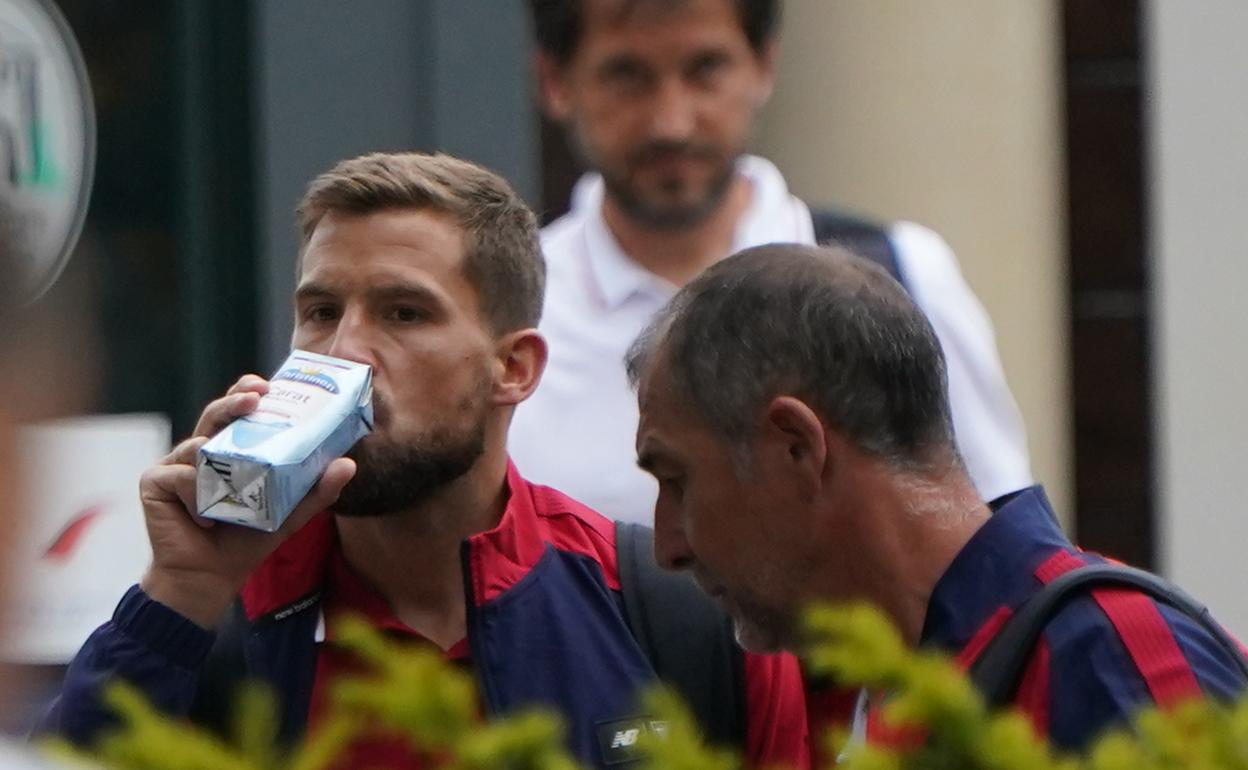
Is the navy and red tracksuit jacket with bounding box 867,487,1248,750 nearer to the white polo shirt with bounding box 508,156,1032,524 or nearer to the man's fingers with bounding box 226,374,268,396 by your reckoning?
the man's fingers with bounding box 226,374,268,396

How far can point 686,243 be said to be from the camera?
4.19 metres

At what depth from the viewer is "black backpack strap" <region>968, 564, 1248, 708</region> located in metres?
2.60

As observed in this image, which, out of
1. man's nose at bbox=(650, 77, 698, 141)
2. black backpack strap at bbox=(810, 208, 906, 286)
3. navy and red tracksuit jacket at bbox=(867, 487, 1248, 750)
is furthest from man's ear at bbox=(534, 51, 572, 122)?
navy and red tracksuit jacket at bbox=(867, 487, 1248, 750)

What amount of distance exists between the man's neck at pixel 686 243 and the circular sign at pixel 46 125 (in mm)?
1592

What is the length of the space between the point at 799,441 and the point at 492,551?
2.18ft

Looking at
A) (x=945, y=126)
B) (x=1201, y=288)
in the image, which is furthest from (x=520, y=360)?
(x=1201, y=288)

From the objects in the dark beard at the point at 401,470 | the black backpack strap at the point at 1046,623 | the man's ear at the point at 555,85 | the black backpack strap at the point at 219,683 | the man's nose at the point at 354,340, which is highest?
the man's ear at the point at 555,85

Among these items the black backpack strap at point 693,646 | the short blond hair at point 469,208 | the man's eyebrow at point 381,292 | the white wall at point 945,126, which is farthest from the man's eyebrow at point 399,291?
the white wall at point 945,126

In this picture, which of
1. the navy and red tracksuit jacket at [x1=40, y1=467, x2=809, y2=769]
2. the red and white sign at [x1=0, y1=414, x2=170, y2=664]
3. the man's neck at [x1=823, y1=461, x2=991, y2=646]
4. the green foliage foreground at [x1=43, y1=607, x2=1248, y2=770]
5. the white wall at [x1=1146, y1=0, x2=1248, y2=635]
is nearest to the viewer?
the green foliage foreground at [x1=43, y1=607, x2=1248, y2=770]

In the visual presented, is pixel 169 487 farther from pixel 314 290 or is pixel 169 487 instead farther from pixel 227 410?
pixel 314 290

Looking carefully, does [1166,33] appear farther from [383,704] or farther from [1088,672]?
[383,704]

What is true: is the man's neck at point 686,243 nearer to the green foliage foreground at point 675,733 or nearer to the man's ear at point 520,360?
the man's ear at point 520,360

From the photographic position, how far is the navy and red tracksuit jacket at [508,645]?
10.4 feet

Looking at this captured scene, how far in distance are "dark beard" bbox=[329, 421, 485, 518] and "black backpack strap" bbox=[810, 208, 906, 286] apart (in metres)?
0.76
